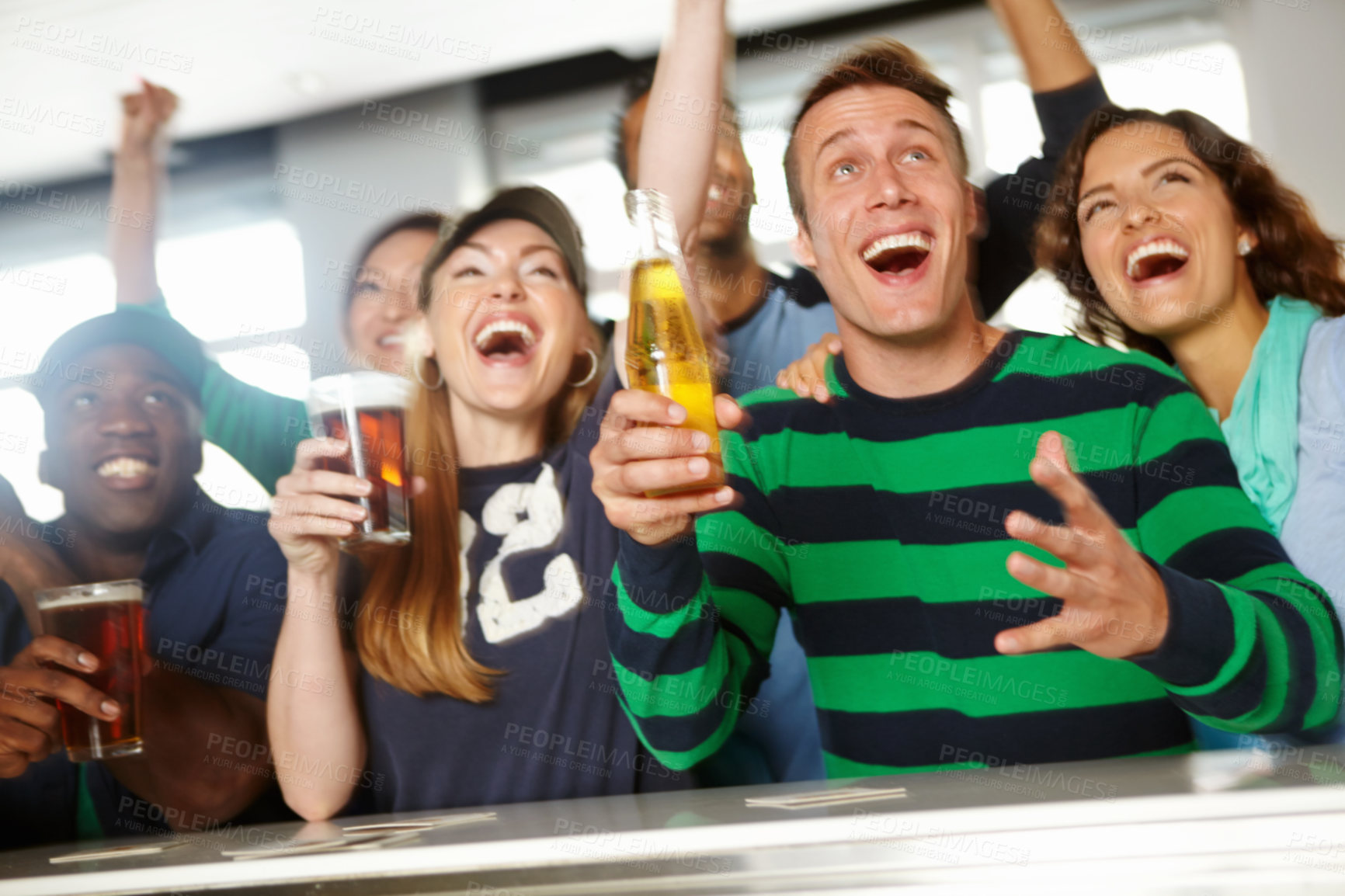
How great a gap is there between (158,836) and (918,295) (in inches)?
Answer: 53.9

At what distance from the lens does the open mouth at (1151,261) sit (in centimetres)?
130

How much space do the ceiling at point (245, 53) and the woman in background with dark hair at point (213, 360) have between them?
55mm

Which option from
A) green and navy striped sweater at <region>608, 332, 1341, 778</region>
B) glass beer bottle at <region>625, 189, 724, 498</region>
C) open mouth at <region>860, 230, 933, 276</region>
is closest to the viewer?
glass beer bottle at <region>625, 189, 724, 498</region>

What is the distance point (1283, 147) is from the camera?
A: 4.26ft

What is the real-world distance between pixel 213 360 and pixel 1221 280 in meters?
1.57

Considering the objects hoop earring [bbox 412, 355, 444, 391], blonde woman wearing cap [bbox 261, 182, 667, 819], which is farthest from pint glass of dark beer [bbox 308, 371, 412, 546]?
hoop earring [bbox 412, 355, 444, 391]

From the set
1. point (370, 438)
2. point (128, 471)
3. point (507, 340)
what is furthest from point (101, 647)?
point (507, 340)

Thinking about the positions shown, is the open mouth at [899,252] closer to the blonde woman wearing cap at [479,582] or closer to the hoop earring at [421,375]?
the blonde woman wearing cap at [479,582]

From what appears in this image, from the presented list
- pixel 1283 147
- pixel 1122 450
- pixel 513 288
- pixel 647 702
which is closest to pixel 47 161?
pixel 513 288

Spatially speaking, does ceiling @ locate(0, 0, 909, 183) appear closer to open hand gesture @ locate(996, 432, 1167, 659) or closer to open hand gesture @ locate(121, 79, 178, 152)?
open hand gesture @ locate(121, 79, 178, 152)

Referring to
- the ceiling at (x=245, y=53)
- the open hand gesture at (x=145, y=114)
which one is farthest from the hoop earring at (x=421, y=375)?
the open hand gesture at (x=145, y=114)

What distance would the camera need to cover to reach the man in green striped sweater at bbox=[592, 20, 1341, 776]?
1156mm

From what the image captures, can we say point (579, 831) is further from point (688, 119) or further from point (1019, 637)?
point (688, 119)

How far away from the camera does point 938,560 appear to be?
1.27 m
